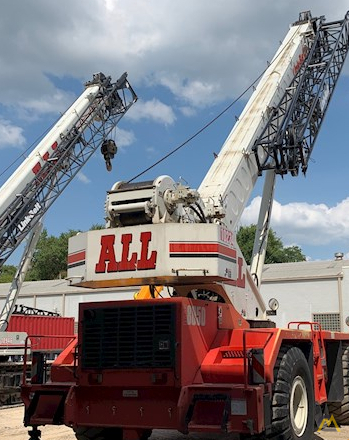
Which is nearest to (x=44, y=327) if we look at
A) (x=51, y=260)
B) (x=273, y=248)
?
(x=273, y=248)

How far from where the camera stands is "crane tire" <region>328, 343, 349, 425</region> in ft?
35.1

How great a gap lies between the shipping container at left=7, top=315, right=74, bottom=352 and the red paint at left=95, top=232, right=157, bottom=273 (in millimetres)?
16561

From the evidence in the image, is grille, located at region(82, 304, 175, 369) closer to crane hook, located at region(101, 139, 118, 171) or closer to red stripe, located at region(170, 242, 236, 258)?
red stripe, located at region(170, 242, 236, 258)

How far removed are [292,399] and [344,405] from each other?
10.8 feet

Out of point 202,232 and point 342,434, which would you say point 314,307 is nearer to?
point 342,434

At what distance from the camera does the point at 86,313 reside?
8.16m

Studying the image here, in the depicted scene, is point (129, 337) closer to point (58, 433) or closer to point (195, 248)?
point (195, 248)

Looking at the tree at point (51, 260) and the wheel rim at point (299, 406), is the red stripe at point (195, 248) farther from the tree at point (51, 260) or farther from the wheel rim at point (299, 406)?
the tree at point (51, 260)

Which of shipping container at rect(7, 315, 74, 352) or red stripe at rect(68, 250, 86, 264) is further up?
red stripe at rect(68, 250, 86, 264)

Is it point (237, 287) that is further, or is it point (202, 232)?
point (237, 287)

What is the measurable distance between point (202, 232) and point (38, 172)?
15.7 m

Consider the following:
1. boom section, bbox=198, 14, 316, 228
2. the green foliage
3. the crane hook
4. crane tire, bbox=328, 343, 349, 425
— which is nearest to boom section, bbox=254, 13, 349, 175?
boom section, bbox=198, 14, 316, 228

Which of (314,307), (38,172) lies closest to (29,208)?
(38,172)

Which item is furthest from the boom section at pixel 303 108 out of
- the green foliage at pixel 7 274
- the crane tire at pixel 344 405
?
the green foliage at pixel 7 274
